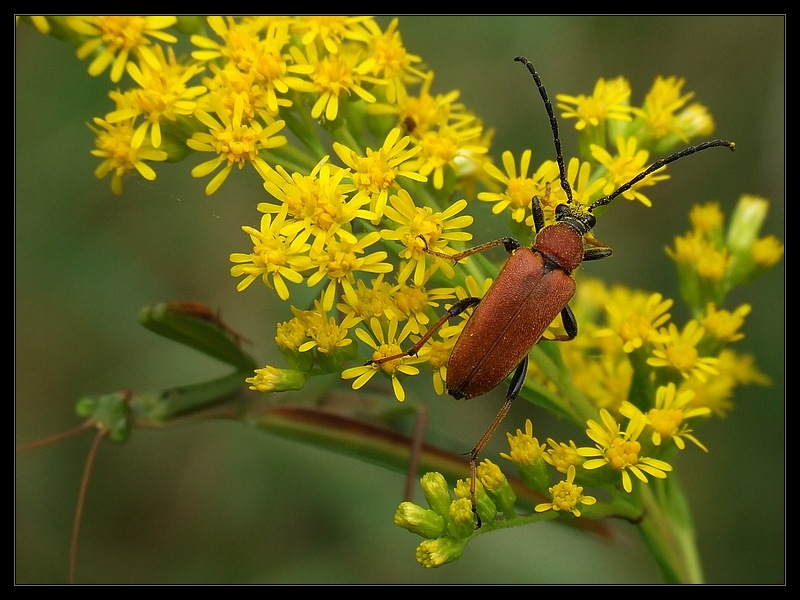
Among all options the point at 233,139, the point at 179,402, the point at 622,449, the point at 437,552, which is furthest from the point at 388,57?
the point at 437,552

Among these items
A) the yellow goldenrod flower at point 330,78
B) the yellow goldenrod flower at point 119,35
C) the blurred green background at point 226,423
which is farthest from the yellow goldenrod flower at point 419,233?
the blurred green background at point 226,423

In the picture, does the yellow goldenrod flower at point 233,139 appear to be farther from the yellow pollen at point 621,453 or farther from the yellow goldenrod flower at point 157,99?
the yellow pollen at point 621,453

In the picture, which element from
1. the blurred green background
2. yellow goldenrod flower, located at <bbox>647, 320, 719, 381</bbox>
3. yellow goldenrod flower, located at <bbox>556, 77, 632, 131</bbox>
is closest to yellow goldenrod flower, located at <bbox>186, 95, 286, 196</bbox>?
yellow goldenrod flower, located at <bbox>556, 77, 632, 131</bbox>

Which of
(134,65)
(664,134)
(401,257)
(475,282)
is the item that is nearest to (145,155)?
(134,65)

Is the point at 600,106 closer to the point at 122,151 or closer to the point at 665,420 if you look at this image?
the point at 665,420

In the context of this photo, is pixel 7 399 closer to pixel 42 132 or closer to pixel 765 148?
pixel 42 132

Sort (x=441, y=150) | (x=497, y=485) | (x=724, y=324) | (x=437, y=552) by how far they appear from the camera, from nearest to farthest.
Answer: (x=437, y=552)
(x=497, y=485)
(x=441, y=150)
(x=724, y=324)

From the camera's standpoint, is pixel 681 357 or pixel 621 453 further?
pixel 681 357
